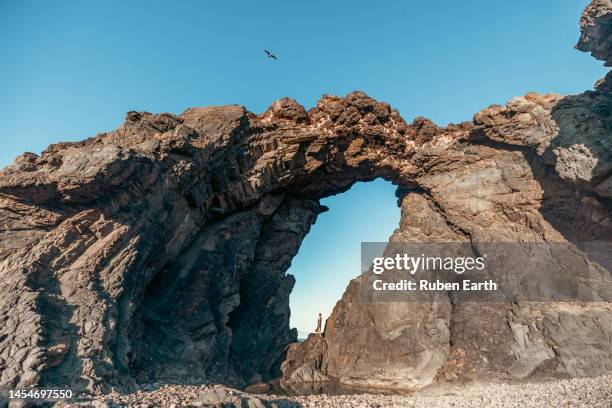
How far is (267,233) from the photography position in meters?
33.3

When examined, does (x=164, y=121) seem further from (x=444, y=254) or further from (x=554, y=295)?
(x=554, y=295)

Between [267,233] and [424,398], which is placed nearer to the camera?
[424,398]

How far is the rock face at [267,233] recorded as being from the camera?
1741 centimetres

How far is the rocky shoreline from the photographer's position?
1208 cm

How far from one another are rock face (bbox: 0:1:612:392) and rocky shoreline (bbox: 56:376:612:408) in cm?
241

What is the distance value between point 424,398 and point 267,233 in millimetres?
18125

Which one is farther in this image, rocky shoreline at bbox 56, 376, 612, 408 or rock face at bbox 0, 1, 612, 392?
rock face at bbox 0, 1, 612, 392

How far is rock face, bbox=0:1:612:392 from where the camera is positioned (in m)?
17.4

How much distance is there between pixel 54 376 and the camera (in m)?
14.1

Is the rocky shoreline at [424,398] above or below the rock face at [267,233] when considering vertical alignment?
below

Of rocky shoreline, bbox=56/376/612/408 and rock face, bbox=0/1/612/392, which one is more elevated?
rock face, bbox=0/1/612/392

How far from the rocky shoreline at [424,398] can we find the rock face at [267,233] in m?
2.41

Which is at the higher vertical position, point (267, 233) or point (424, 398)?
point (267, 233)

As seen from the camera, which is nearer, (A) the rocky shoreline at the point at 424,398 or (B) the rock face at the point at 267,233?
(A) the rocky shoreline at the point at 424,398
